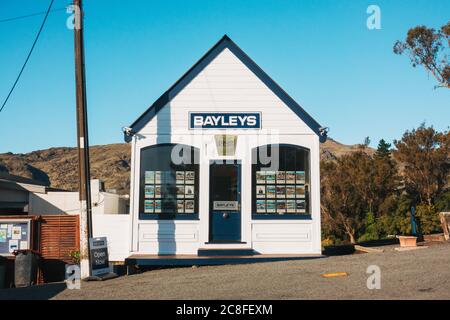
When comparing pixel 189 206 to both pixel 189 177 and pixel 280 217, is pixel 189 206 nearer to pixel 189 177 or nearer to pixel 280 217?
pixel 189 177

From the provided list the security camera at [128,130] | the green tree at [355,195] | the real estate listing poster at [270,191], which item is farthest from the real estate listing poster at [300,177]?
the green tree at [355,195]

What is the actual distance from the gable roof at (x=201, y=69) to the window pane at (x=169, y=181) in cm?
89

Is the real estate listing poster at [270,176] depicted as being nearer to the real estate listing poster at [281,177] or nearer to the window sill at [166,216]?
the real estate listing poster at [281,177]

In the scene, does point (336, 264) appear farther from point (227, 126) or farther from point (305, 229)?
point (227, 126)

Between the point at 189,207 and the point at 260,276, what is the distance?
365 centimetres

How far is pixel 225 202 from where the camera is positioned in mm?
13820

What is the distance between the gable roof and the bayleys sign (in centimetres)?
92

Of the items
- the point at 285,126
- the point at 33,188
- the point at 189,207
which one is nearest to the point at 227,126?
the point at 285,126

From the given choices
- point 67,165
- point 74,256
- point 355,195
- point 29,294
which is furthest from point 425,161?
point 67,165

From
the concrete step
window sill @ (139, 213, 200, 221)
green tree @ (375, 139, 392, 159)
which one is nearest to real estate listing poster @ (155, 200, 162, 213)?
window sill @ (139, 213, 200, 221)

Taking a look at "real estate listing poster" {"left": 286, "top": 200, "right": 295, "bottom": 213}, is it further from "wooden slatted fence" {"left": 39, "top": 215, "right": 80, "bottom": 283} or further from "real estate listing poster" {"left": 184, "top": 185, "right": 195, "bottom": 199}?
"wooden slatted fence" {"left": 39, "top": 215, "right": 80, "bottom": 283}

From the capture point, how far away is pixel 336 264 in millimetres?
11969

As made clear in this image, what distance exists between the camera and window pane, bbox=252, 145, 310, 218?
545 inches

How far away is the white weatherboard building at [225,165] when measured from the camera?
1367 centimetres
